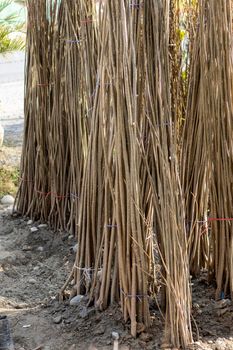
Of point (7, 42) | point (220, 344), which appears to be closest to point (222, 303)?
point (220, 344)

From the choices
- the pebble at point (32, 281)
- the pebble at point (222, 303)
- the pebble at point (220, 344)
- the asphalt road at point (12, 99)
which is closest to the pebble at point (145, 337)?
the pebble at point (220, 344)

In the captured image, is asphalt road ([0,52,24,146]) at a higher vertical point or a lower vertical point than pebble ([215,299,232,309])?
higher

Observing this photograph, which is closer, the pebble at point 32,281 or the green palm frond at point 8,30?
the pebble at point 32,281

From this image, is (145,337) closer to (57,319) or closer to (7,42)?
(57,319)

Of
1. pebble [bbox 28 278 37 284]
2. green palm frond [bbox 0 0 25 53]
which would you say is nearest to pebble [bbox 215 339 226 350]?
pebble [bbox 28 278 37 284]

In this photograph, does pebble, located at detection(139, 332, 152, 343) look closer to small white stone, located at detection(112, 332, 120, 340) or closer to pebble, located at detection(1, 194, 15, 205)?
small white stone, located at detection(112, 332, 120, 340)

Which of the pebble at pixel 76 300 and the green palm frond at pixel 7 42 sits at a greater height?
the green palm frond at pixel 7 42

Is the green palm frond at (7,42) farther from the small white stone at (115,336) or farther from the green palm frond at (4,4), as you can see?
the small white stone at (115,336)

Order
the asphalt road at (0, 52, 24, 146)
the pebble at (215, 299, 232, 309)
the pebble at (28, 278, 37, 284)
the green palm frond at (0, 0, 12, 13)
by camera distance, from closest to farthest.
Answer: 1. the pebble at (215, 299, 232, 309)
2. the pebble at (28, 278, 37, 284)
3. the green palm frond at (0, 0, 12, 13)
4. the asphalt road at (0, 52, 24, 146)

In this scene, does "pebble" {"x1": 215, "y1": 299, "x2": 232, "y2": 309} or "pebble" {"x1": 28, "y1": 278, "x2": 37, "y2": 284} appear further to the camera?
"pebble" {"x1": 28, "y1": 278, "x2": 37, "y2": 284}

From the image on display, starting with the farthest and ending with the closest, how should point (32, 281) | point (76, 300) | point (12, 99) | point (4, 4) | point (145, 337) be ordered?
point (12, 99)
point (4, 4)
point (32, 281)
point (76, 300)
point (145, 337)

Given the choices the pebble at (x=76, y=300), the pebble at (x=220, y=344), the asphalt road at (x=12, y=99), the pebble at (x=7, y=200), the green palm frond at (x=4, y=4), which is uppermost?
the green palm frond at (x=4, y=4)

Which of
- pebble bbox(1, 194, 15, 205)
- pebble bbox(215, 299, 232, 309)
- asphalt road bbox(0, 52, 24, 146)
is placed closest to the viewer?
pebble bbox(215, 299, 232, 309)

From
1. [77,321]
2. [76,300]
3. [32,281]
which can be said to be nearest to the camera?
[77,321]
